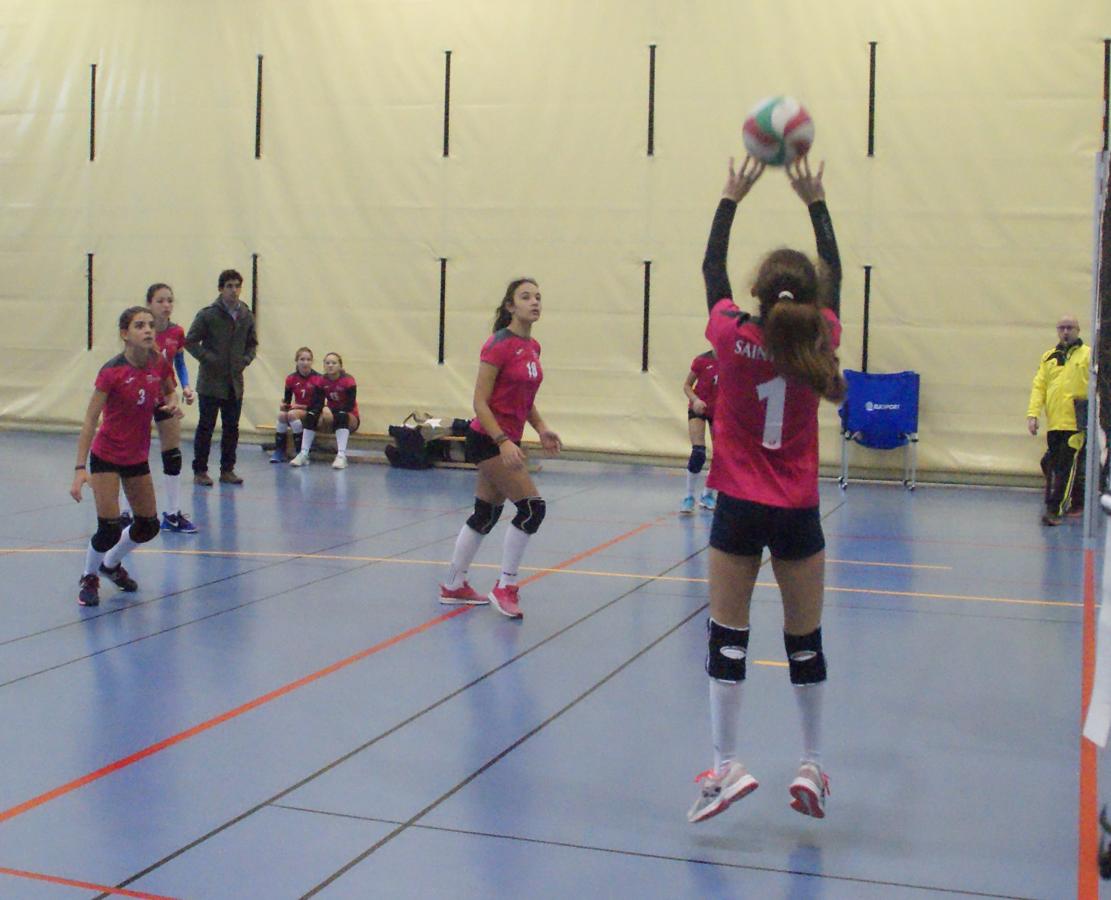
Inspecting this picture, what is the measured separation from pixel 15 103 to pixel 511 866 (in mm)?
16475

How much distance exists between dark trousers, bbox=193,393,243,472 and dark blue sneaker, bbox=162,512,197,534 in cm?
263

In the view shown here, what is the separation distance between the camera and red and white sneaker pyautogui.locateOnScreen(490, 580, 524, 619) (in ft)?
22.5

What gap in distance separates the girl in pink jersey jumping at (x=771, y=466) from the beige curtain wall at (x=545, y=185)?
10269 millimetres

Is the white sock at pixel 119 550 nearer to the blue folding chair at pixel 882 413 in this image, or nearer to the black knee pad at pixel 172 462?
the black knee pad at pixel 172 462

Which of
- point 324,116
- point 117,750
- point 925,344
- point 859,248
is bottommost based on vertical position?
point 117,750

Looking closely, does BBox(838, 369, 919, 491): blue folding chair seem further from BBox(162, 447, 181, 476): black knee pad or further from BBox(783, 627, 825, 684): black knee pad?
BBox(783, 627, 825, 684): black knee pad

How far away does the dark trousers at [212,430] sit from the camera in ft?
40.1

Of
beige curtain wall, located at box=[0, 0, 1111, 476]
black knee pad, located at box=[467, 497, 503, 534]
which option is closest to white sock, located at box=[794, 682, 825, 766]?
black knee pad, located at box=[467, 497, 503, 534]

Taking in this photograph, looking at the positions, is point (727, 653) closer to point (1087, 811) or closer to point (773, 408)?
point (773, 408)

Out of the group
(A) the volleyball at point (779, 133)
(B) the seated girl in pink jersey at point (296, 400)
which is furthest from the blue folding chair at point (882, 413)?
(A) the volleyball at point (779, 133)

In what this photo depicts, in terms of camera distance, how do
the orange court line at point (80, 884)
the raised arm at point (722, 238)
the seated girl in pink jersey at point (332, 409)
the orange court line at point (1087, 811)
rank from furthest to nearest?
the seated girl in pink jersey at point (332, 409)
the raised arm at point (722, 238)
the orange court line at point (1087, 811)
the orange court line at point (80, 884)

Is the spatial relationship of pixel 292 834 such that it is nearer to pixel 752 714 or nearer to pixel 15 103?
pixel 752 714

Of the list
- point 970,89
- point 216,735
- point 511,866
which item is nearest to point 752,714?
point 511,866

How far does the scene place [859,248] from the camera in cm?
1389
